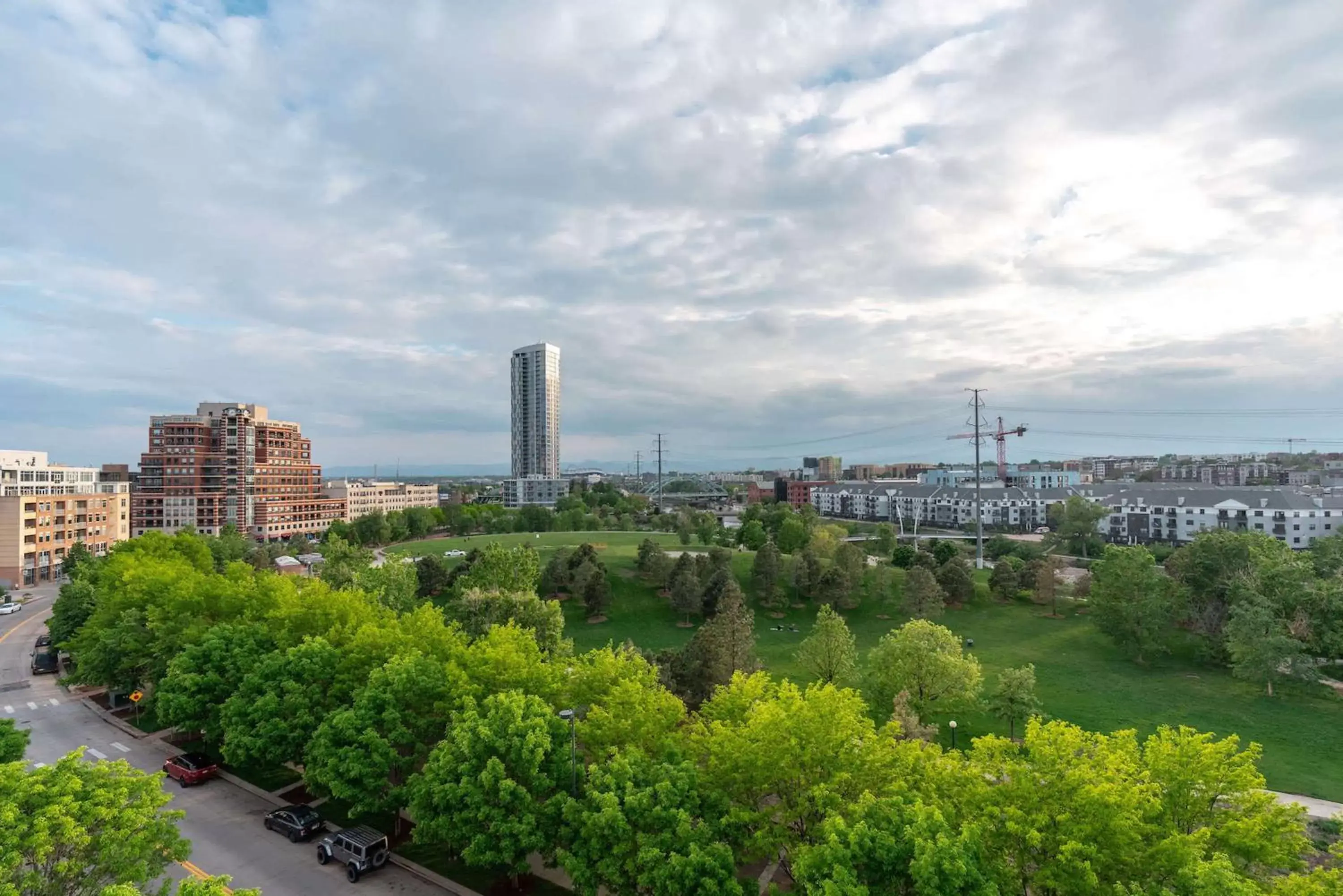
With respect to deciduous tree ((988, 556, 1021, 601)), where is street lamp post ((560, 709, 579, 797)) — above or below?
above

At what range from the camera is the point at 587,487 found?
177625mm

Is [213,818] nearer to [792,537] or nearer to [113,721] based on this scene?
[113,721]

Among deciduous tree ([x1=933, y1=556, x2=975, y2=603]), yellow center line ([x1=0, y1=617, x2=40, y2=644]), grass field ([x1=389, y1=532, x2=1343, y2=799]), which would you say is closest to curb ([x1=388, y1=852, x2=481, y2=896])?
grass field ([x1=389, y1=532, x2=1343, y2=799])

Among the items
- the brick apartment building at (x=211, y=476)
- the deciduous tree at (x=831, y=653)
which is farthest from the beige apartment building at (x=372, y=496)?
the deciduous tree at (x=831, y=653)

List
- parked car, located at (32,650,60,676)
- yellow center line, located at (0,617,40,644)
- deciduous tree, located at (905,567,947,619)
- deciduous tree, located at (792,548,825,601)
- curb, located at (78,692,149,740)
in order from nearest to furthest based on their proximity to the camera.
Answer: curb, located at (78,692,149,740)
parked car, located at (32,650,60,676)
deciduous tree, located at (905,567,947,619)
yellow center line, located at (0,617,40,644)
deciduous tree, located at (792,548,825,601)

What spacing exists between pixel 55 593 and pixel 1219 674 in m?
116

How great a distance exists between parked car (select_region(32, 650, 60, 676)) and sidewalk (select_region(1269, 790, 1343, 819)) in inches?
2747

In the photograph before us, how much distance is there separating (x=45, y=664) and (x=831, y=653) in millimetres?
53280

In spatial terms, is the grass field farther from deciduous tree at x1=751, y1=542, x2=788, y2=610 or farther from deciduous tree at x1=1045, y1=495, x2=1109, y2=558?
deciduous tree at x1=1045, y1=495, x2=1109, y2=558

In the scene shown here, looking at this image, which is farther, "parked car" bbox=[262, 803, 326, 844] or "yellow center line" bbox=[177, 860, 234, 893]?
"parked car" bbox=[262, 803, 326, 844]

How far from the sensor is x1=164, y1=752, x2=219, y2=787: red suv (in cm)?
2819

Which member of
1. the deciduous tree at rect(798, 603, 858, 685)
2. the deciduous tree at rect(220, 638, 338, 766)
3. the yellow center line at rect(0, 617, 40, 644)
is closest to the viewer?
the deciduous tree at rect(220, 638, 338, 766)

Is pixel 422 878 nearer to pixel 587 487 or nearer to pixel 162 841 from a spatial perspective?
pixel 162 841

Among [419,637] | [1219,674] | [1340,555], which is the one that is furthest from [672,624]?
[1340,555]
